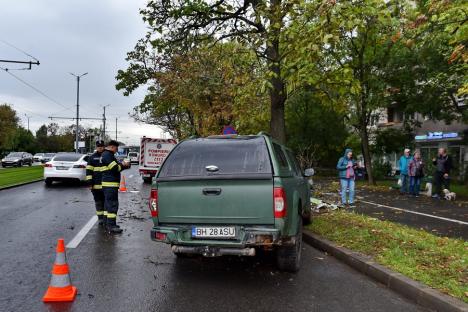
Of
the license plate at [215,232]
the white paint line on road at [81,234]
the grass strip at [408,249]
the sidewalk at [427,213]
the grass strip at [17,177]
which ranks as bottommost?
the white paint line on road at [81,234]

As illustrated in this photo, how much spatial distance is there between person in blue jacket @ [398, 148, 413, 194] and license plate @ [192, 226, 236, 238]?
13.9 meters

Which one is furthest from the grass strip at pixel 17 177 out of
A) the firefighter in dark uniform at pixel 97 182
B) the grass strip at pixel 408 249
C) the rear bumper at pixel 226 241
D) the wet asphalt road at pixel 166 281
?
the rear bumper at pixel 226 241

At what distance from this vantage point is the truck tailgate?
5.20 meters

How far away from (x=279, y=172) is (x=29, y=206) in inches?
382

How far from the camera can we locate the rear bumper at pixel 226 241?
5112 millimetres

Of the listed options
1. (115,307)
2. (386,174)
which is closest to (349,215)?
(115,307)

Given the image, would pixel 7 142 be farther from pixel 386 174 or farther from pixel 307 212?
pixel 307 212

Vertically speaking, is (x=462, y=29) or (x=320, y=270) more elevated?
(x=462, y=29)

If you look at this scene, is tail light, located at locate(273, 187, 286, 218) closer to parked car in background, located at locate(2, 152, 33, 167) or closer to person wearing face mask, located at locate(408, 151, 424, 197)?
person wearing face mask, located at locate(408, 151, 424, 197)

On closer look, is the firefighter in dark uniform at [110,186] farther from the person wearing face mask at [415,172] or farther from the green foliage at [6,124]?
the green foliage at [6,124]

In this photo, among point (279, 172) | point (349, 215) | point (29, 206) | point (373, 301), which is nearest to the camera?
point (373, 301)

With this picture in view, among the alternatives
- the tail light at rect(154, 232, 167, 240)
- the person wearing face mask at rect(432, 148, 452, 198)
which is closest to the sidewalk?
the person wearing face mask at rect(432, 148, 452, 198)

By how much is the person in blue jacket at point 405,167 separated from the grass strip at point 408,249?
865cm

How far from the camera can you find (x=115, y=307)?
4.51 metres
